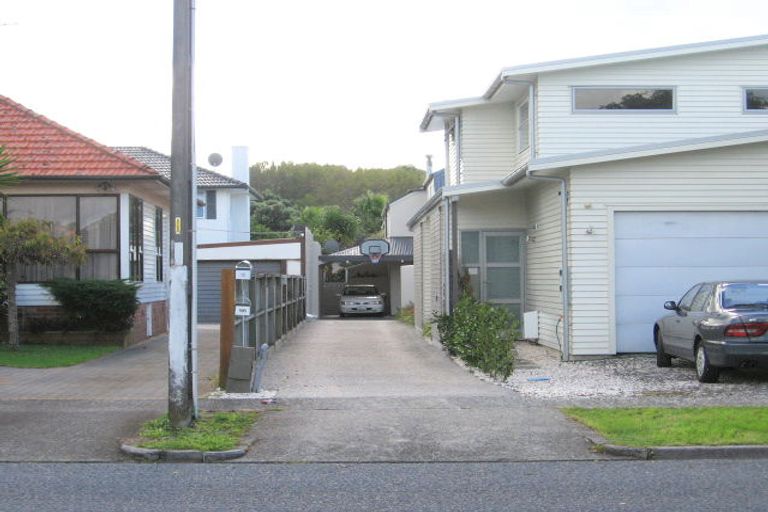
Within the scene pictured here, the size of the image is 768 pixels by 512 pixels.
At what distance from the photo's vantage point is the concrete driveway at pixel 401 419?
846 cm

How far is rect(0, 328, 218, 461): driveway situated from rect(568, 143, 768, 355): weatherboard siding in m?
6.51

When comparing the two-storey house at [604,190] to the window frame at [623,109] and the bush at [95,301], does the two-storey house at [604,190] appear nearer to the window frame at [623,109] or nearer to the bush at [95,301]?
the window frame at [623,109]

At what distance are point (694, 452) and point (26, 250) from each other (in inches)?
501

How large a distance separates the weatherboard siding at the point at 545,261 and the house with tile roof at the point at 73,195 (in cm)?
795

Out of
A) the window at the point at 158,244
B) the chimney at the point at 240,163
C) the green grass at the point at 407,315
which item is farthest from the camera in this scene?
the chimney at the point at 240,163

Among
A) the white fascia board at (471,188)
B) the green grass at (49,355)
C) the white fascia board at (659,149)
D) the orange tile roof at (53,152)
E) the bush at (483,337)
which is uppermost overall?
the orange tile roof at (53,152)

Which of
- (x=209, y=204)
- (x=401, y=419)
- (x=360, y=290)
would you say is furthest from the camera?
(x=209, y=204)

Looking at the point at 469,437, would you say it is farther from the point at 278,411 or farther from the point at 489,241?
the point at 489,241

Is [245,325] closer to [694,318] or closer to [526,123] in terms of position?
[694,318]

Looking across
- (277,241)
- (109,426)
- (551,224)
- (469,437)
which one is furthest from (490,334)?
(277,241)

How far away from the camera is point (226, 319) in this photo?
39.8ft

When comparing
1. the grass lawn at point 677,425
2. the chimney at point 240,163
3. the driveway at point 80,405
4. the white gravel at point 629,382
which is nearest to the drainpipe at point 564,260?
the white gravel at point 629,382

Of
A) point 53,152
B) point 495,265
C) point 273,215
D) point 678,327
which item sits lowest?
point 678,327

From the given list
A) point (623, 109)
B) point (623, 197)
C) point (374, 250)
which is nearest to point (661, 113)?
point (623, 109)
